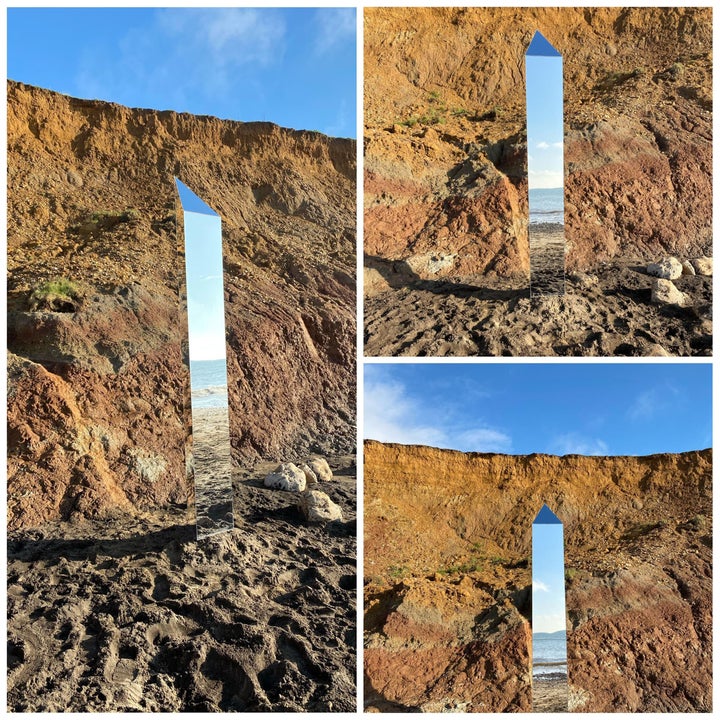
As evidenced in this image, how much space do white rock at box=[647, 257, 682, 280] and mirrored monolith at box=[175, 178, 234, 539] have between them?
649 centimetres

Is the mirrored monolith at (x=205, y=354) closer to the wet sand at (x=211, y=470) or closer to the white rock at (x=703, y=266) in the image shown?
the wet sand at (x=211, y=470)

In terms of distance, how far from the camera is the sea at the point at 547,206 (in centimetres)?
908

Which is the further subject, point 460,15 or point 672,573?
point 460,15

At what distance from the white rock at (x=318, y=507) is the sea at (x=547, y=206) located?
466 centimetres

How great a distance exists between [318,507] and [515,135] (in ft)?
25.7

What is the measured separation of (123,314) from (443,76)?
9716 mm

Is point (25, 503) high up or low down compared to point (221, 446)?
down

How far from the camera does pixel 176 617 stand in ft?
25.2

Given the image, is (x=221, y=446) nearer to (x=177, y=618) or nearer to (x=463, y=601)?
(x=177, y=618)

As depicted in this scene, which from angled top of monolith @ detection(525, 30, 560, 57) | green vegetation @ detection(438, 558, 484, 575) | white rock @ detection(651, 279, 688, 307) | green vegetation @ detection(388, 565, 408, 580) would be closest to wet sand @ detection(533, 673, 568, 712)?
white rock @ detection(651, 279, 688, 307)

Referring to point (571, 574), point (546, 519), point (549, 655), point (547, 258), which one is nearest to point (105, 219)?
point (547, 258)

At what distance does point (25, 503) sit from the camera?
916cm

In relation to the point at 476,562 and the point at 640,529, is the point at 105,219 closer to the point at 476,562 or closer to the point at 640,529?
the point at 476,562

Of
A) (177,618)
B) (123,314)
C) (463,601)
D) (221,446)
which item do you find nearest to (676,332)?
(463,601)
